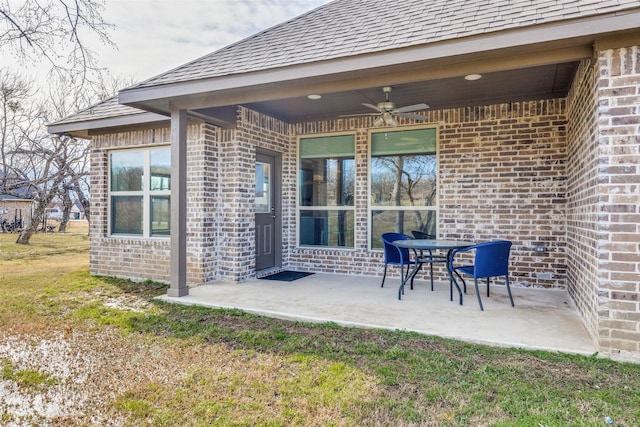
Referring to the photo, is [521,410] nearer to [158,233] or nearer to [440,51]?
[440,51]

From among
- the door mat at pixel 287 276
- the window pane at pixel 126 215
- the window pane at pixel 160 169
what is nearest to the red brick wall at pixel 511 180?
the door mat at pixel 287 276

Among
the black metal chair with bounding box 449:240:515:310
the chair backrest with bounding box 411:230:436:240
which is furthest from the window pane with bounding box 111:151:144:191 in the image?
the black metal chair with bounding box 449:240:515:310

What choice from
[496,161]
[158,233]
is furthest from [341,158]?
[158,233]

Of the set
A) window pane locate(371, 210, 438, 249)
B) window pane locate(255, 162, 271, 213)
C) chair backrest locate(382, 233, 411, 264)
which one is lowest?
chair backrest locate(382, 233, 411, 264)

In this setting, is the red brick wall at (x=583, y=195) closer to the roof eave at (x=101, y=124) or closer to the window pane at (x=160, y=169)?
the roof eave at (x=101, y=124)

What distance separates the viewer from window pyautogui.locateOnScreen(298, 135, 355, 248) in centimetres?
668

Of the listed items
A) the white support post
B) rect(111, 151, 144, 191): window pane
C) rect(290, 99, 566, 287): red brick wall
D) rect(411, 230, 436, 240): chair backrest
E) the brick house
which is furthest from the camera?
rect(111, 151, 144, 191): window pane

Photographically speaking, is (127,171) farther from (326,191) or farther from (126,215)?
(326,191)

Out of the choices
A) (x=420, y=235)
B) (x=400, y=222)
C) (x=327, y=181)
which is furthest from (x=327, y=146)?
(x=420, y=235)

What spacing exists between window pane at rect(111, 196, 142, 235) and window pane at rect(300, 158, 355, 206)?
2.75 metres

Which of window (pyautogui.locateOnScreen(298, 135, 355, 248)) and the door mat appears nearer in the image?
the door mat

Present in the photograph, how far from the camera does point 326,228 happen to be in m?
6.84

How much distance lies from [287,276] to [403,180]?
7.99ft

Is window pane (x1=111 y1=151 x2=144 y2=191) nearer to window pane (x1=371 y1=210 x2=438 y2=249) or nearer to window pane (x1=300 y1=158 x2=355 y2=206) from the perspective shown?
window pane (x1=300 y1=158 x2=355 y2=206)
